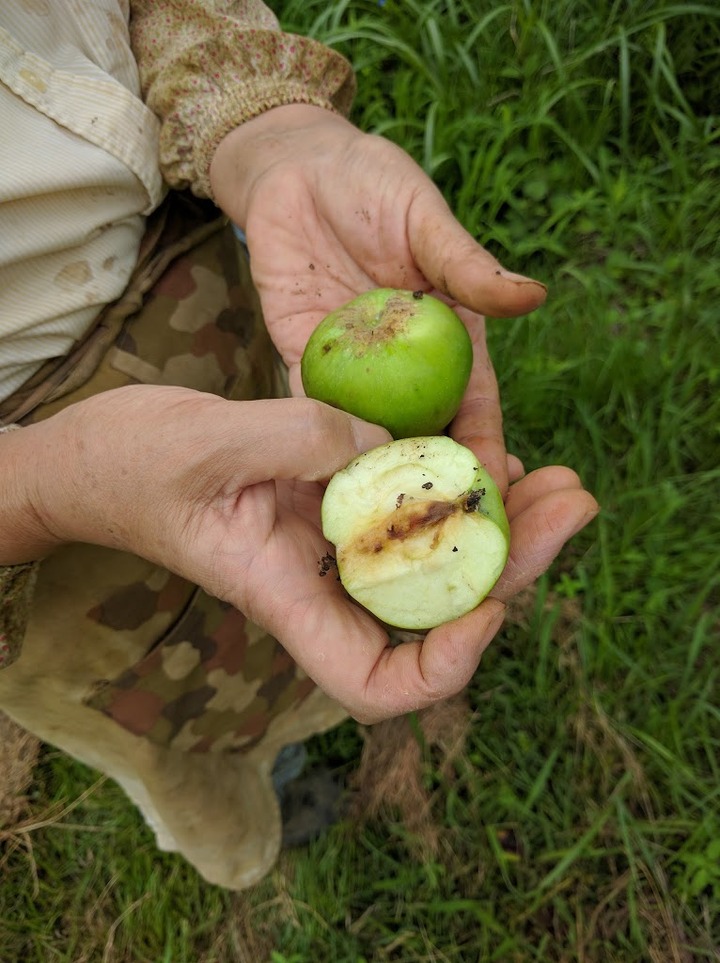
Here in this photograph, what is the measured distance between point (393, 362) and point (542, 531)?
0.44 m

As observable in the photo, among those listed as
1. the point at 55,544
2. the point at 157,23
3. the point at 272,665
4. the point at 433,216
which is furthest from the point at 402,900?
the point at 157,23

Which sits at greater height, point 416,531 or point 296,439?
point 296,439

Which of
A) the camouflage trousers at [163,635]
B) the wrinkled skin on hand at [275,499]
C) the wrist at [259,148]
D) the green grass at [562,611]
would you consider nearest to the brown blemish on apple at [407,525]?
the wrinkled skin on hand at [275,499]

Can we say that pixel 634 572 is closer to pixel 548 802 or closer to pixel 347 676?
pixel 548 802

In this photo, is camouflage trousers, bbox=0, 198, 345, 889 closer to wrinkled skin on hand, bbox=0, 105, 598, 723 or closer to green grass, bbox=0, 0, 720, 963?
wrinkled skin on hand, bbox=0, 105, 598, 723

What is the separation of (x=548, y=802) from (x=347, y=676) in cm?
139

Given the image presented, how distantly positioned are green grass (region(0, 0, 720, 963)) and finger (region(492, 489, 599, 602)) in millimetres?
1006

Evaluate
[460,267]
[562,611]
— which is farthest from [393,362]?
[562,611]

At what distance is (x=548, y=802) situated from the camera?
7.77 ft

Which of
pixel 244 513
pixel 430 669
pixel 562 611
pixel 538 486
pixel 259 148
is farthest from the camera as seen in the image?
pixel 562 611

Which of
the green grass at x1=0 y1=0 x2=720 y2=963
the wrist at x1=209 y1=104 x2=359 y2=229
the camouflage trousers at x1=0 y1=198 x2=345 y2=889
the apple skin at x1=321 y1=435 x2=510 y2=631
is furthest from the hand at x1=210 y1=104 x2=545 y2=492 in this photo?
the green grass at x1=0 y1=0 x2=720 y2=963

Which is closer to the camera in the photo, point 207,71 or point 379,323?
point 379,323

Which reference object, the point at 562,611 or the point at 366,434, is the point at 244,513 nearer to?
the point at 366,434

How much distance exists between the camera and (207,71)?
184 centimetres
